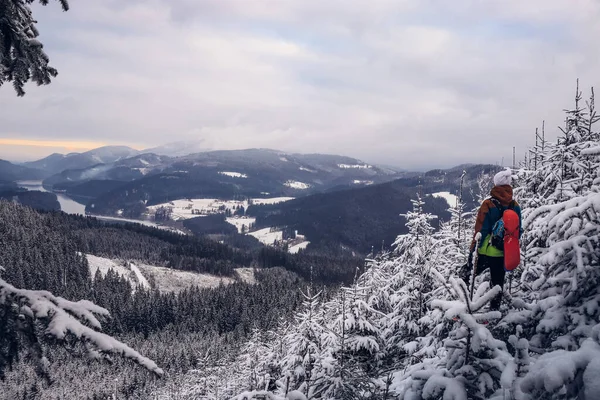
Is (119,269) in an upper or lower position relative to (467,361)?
lower

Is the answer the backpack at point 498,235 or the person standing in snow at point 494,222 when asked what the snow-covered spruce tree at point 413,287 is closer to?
the person standing in snow at point 494,222

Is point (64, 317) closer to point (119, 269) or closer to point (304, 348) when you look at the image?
point (304, 348)

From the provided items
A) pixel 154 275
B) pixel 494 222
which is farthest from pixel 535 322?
pixel 154 275

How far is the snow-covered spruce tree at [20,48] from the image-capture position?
575 centimetres

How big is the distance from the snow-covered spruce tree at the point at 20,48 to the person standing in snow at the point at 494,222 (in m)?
8.75

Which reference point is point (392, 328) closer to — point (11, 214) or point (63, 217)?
point (11, 214)

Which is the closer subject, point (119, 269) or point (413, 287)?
point (413, 287)

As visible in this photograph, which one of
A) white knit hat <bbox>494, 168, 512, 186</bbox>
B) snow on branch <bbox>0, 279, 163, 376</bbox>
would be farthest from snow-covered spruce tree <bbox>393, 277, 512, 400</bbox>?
white knit hat <bbox>494, 168, 512, 186</bbox>

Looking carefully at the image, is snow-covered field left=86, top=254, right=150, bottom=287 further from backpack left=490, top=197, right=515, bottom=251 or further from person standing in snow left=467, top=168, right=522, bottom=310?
backpack left=490, top=197, right=515, bottom=251

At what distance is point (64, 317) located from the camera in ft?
13.3

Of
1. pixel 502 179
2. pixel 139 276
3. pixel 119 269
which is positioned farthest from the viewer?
pixel 119 269

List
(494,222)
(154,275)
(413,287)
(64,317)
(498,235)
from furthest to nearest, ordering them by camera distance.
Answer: (154,275), (413,287), (494,222), (498,235), (64,317)

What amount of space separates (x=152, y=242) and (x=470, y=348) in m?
196

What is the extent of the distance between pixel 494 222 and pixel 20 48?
933cm
